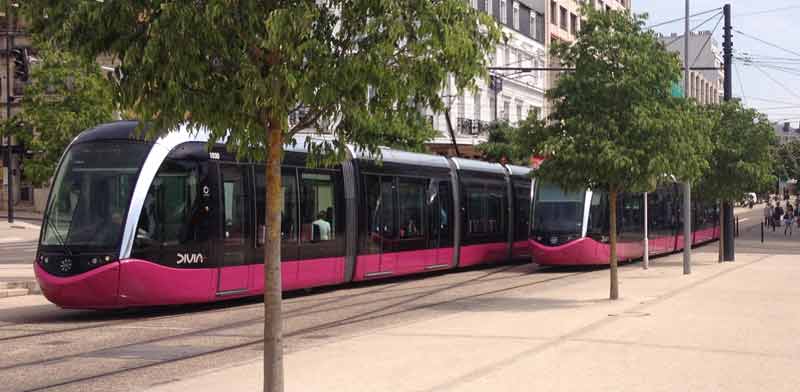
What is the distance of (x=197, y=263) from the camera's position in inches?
631

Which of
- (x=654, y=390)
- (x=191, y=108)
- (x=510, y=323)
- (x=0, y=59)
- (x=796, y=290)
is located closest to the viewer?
(x=191, y=108)

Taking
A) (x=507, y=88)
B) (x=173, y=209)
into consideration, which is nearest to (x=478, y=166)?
(x=173, y=209)

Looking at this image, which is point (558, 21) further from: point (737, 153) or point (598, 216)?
point (598, 216)

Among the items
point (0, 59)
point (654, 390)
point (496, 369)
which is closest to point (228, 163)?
point (496, 369)

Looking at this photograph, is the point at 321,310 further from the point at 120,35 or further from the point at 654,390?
the point at 120,35

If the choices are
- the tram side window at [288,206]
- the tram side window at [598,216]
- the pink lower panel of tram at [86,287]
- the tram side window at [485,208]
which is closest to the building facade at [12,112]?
the tram side window at [485,208]

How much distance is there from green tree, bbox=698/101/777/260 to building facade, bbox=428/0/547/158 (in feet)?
68.5

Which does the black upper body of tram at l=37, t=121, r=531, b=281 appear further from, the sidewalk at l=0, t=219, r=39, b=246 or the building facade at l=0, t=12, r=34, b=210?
the building facade at l=0, t=12, r=34, b=210

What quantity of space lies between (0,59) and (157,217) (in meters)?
49.7

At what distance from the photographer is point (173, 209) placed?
15695 millimetres

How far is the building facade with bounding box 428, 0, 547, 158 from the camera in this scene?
5291 cm

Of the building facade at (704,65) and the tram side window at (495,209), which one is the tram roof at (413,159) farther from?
the building facade at (704,65)

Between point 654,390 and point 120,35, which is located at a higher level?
point 120,35

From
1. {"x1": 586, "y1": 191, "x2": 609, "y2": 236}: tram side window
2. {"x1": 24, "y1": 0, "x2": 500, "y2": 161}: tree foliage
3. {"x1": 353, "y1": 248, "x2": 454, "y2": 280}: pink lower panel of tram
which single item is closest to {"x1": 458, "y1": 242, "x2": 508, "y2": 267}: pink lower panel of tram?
{"x1": 353, "y1": 248, "x2": 454, "y2": 280}: pink lower panel of tram
